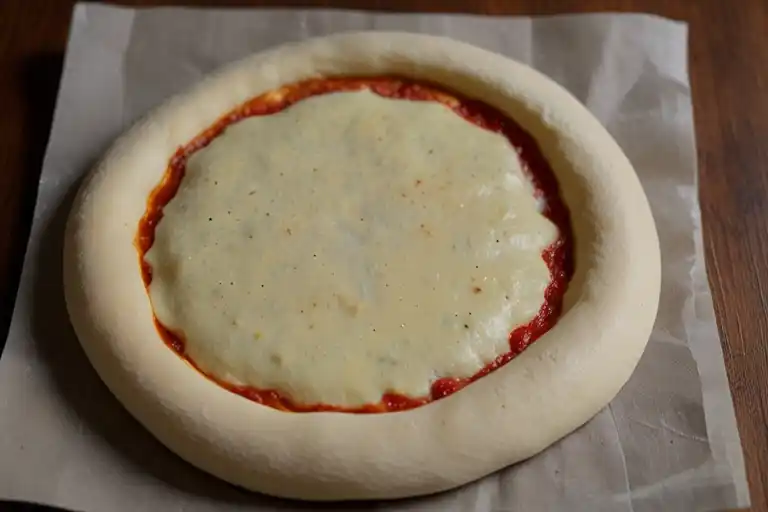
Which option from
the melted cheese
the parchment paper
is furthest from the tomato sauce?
the parchment paper

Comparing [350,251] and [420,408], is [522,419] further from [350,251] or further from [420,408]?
[350,251]

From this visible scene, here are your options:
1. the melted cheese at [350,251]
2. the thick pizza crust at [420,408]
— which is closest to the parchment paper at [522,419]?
the thick pizza crust at [420,408]

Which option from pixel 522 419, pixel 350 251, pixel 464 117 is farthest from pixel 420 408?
pixel 464 117

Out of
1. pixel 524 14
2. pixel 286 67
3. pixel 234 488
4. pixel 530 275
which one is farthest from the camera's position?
pixel 524 14

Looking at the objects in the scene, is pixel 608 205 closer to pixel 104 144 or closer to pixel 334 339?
pixel 334 339

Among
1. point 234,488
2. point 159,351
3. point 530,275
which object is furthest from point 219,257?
point 530,275

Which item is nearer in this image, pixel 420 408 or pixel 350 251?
pixel 420 408
